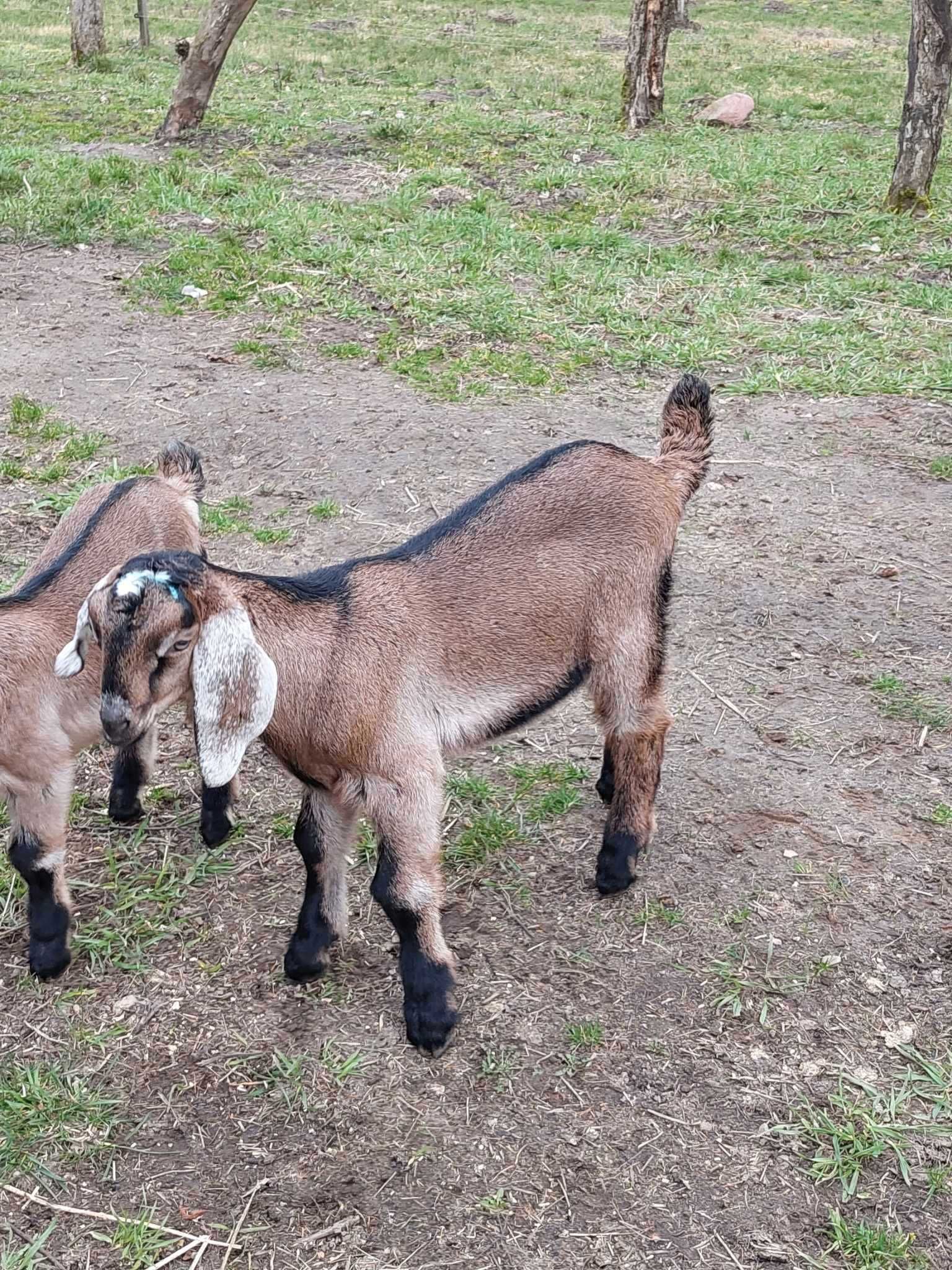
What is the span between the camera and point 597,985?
3613 millimetres

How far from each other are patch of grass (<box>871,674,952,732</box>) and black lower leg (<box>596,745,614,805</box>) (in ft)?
3.83

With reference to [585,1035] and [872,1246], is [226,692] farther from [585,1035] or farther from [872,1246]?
[872,1246]

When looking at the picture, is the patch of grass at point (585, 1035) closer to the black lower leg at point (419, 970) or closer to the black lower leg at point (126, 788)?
the black lower leg at point (419, 970)

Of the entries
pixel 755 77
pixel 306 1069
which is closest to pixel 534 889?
pixel 306 1069

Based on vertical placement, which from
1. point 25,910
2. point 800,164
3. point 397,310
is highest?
point 800,164

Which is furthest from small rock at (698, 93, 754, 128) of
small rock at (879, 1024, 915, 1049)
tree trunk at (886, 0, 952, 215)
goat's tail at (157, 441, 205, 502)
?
small rock at (879, 1024, 915, 1049)

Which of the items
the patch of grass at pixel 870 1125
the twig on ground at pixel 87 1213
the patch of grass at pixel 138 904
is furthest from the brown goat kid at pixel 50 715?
the patch of grass at pixel 870 1125

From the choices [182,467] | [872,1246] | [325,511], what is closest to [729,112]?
[325,511]

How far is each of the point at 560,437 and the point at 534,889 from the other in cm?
325

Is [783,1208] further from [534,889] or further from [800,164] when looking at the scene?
[800,164]

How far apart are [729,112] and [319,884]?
12.0 meters

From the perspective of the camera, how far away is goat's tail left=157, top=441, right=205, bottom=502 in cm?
456

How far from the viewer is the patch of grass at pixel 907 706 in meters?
4.69

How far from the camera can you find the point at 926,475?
6.36m
